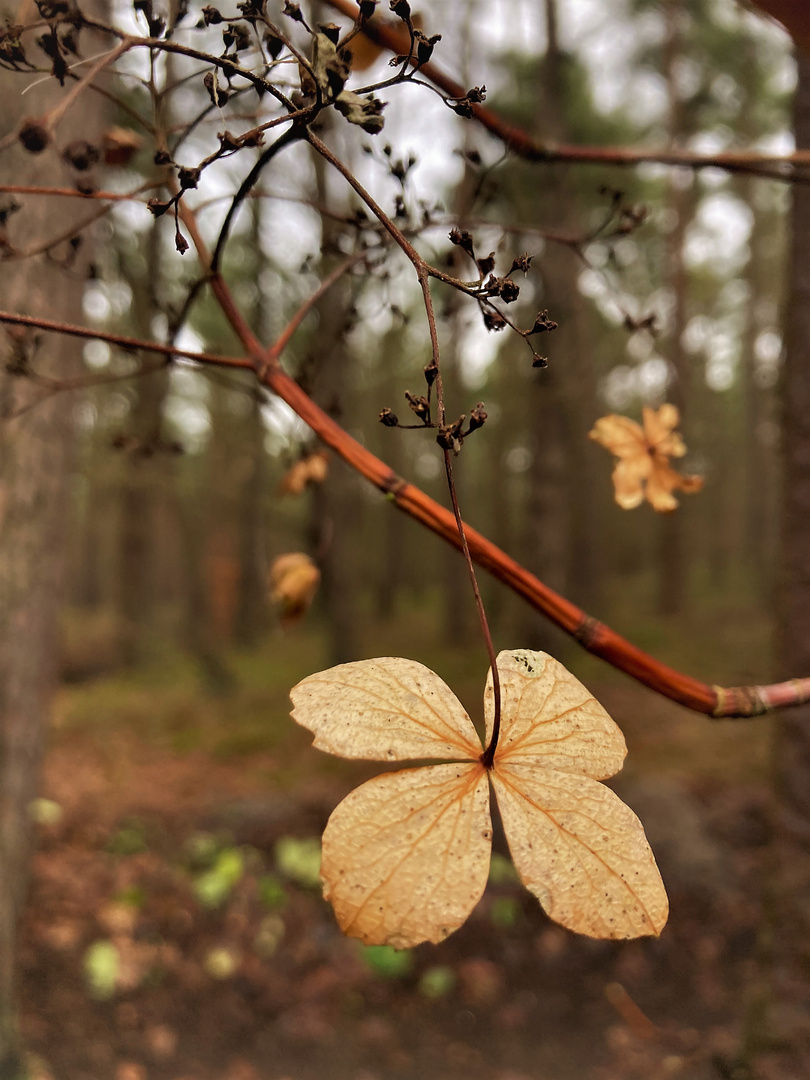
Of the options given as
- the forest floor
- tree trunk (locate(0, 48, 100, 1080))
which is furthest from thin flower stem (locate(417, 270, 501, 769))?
the forest floor

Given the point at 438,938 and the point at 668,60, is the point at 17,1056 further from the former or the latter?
the point at 668,60

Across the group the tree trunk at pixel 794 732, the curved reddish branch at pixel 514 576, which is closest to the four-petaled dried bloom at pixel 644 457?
the curved reddish branch at pixel 514 576

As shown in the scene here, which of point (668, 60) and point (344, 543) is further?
point (668, 60)

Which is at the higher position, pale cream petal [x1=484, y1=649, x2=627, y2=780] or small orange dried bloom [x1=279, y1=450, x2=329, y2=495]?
small orange dried bloom [x1=279, y1=450, x2=329, y2=495]

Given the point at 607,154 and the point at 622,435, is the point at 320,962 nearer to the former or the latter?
the point at 622,435

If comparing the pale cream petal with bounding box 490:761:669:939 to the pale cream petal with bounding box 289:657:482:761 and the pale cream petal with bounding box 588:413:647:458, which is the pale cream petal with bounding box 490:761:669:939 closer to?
the pale cream petal with bounding box 289:657:482:761

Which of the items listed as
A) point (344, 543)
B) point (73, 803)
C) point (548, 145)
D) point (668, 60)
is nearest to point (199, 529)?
point (344, 543)
